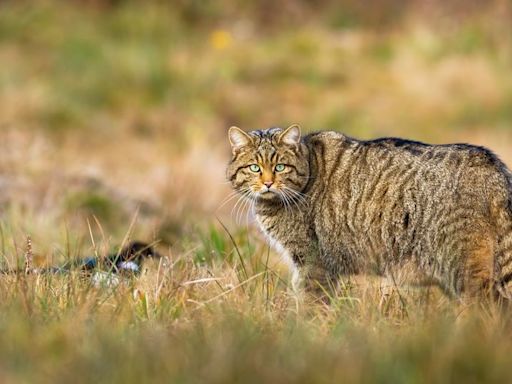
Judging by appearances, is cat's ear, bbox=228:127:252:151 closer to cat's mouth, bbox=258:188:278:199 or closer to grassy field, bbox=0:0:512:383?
cat's mouth, bbox=258:188:278:199

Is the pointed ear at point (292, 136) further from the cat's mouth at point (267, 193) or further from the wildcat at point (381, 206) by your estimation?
the cat's mouth at point (267, 193)

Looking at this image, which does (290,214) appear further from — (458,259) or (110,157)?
(110,157)

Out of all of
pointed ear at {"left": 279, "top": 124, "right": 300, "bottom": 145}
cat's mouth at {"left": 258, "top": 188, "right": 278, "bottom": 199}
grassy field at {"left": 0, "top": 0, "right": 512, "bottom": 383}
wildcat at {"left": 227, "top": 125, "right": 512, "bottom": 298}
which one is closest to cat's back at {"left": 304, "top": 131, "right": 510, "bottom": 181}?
wildcat at {"left": 227, "top": 125, "right": 512, "bottom": 298}

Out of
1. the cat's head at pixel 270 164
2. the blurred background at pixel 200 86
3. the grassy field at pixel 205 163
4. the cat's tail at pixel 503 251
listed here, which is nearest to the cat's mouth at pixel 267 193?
the cat's head at pixel 270 164

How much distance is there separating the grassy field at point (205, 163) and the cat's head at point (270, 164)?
0.25 m

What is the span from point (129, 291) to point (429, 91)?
391 inches

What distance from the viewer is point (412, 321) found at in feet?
12.2

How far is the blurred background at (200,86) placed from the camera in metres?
9.21

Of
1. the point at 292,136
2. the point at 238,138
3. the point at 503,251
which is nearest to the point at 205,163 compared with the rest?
the point at 238,138

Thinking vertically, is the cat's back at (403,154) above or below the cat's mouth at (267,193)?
above

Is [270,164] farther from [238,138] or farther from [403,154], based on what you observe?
[403,154]

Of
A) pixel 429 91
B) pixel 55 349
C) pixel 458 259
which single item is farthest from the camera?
pixel 429 91

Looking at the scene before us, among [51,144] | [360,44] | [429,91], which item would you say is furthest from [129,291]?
[360,44]

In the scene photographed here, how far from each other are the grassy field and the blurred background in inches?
1.2
